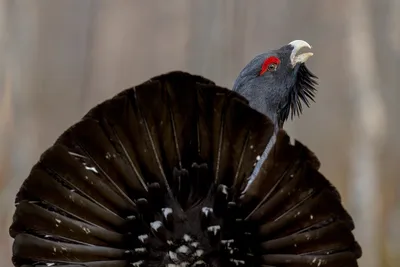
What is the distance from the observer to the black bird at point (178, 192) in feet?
3.46

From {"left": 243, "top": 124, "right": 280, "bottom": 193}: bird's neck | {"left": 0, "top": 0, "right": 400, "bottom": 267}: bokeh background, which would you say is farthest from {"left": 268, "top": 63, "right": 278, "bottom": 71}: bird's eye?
{"left": 243, "top": 124, "right": 280, "bottom": 193}: bird's neck

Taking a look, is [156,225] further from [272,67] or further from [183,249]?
[272,67]

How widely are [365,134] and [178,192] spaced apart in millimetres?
1077

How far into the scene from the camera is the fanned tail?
3.46 ft

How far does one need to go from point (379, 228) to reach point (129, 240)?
112 centimetres

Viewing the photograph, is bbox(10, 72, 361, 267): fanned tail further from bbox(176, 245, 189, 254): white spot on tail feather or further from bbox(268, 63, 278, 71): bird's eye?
bbox(268, 63, 278, 71): bird's eye

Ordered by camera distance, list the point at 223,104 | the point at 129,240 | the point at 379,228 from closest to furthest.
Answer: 1. the point at 223,104
2. the point at 129,240
3. the point at 379,228

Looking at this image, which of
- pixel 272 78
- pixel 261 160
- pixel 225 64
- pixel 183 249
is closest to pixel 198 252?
pixel 183 249

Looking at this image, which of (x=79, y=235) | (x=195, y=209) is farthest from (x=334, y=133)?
(x=79, y=235)

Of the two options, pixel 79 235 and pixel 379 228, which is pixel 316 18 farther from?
pixel 79 235

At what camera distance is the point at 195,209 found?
1162 mm

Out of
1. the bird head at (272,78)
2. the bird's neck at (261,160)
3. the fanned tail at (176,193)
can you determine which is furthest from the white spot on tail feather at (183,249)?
the bird head at (272,78)

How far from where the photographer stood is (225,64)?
2.05 m

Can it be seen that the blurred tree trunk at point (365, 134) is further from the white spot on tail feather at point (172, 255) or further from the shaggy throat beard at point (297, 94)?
the white spot on tail feather at point (172, 255)
